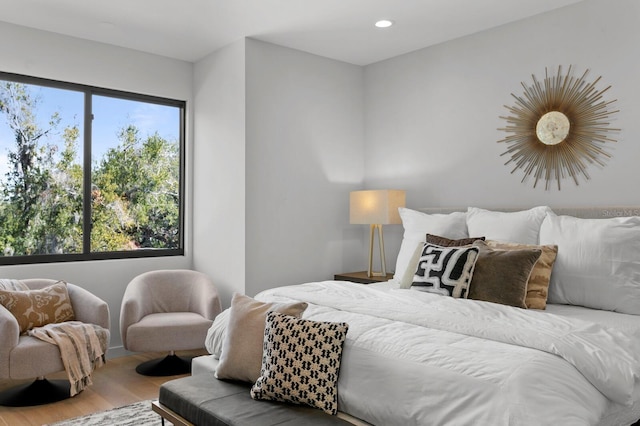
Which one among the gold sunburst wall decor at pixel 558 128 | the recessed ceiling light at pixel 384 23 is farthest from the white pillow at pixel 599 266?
the recessed ceiling light at pixel 384 23

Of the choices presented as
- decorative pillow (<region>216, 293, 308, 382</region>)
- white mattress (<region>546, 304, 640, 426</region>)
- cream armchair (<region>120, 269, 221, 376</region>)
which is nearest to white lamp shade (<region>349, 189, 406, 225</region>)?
cream armchair (<region>120, 269, 221, 376</region>)

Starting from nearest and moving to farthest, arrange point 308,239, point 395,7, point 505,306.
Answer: point 505,306 < point 395,7 < point 308,239

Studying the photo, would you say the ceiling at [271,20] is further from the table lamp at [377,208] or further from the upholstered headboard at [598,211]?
the upholstered headboard at [598,211]

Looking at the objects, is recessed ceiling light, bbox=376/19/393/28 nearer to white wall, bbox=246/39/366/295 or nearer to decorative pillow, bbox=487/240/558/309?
white wall, bbox=246/39/366/295

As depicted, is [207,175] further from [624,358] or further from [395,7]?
[624,358]

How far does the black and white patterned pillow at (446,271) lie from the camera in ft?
9.52

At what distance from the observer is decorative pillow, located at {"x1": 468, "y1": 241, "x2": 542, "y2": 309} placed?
109 inches

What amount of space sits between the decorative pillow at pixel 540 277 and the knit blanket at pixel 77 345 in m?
2.70

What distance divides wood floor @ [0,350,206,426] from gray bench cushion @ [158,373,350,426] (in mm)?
1112

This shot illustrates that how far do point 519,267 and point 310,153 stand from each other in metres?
2.32

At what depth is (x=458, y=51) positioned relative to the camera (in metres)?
4.23

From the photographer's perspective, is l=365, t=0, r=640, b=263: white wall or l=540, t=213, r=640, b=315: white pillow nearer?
l=540, t=213, r=640, b=315: white pillow

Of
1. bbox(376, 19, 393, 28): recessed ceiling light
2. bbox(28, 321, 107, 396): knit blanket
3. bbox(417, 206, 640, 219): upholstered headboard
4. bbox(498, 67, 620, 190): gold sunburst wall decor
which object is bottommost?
bbox(28, 321, 107, 396): knit blanket

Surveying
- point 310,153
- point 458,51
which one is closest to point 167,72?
point 310,153
